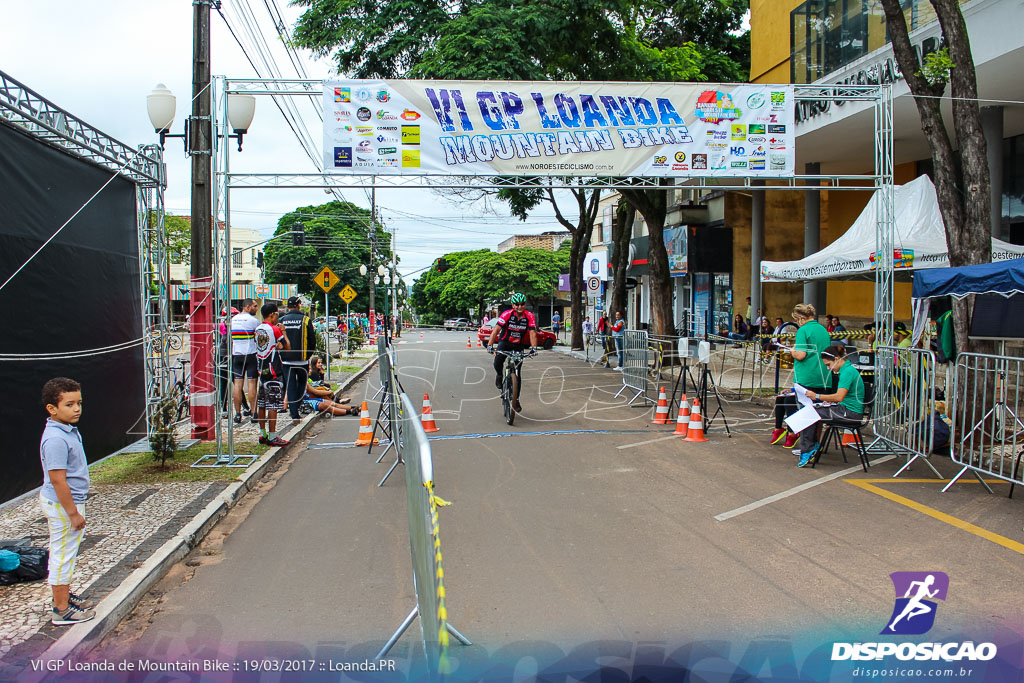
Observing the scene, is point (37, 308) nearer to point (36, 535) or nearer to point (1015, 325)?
point (36, 535)

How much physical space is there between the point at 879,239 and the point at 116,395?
10.8 metres

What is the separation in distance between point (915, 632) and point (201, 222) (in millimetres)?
9528

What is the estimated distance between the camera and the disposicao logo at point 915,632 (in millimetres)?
4184

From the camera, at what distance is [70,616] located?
460cm

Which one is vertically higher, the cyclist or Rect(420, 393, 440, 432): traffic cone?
the cyclist

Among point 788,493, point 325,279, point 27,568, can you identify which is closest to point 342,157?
point 27,568

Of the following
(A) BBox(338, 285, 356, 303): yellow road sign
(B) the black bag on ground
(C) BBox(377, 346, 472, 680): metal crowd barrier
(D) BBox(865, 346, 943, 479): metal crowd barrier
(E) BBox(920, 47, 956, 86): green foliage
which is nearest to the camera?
(C) BBox(377, 346, 472, 680): metal crowd barrier

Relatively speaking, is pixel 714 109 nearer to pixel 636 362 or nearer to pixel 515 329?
pixel 515 329

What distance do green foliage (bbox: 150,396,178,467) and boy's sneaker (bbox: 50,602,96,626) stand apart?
465cm

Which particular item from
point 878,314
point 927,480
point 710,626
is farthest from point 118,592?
point 878,314

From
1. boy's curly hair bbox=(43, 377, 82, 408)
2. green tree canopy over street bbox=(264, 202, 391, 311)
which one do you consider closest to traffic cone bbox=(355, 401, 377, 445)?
boy's curly hair bbox=(43, 377, 82, 408)

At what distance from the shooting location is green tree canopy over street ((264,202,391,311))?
6575 cm

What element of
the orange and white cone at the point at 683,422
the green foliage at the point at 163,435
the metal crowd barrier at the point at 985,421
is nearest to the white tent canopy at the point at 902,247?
the metal crowd barrier at the point at 985,421

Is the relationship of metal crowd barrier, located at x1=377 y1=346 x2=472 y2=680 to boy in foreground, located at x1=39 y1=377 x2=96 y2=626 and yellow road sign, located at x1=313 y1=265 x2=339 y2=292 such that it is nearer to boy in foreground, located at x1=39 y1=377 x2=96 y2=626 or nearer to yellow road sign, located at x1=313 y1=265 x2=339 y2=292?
boy in foreground, located at x1=39 y1=377 x2=96 y2=626
